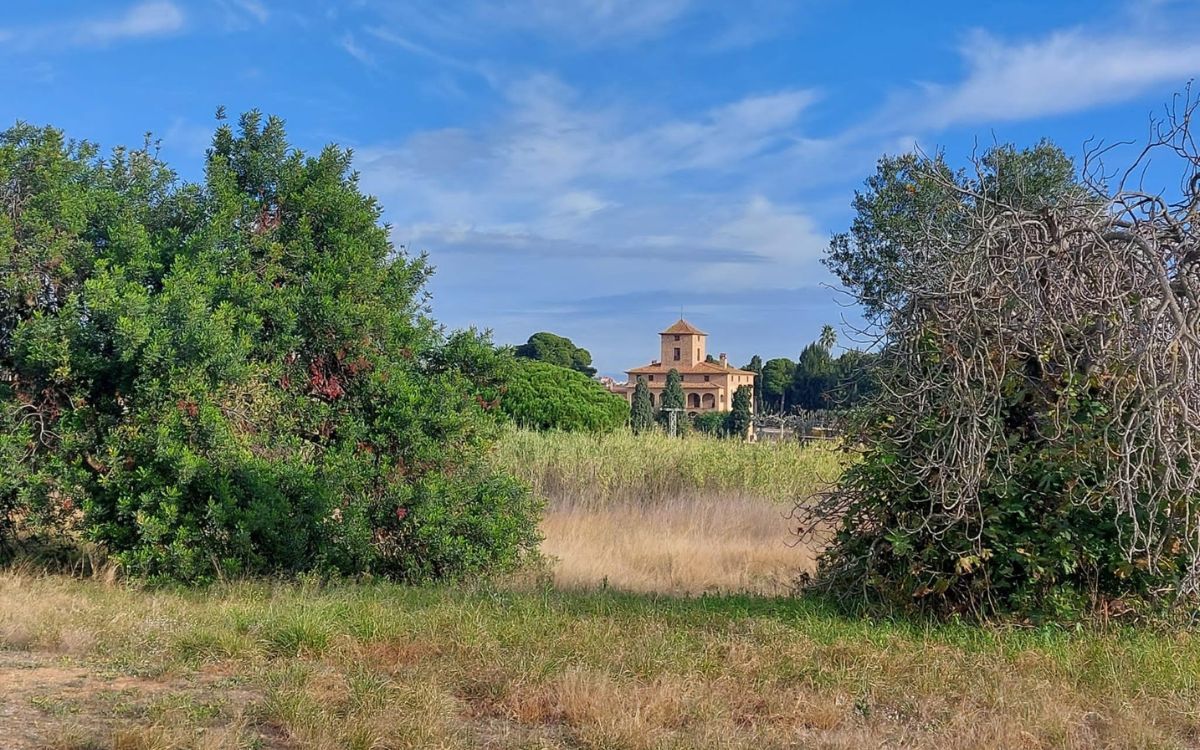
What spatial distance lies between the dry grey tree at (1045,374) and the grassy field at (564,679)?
26.7 inches

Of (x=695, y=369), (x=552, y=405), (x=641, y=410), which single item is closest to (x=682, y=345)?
(x=695, y=369)

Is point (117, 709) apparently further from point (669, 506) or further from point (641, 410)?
point (641, 410)

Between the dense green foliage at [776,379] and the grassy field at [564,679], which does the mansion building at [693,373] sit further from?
the grassy field at [564,679]

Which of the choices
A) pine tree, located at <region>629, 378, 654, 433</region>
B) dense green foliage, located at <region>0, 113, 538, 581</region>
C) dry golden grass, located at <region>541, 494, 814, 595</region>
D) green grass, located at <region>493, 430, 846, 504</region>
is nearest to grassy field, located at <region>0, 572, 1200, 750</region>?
dense green foliage, located at <region>0, 113, 538, 581</region>

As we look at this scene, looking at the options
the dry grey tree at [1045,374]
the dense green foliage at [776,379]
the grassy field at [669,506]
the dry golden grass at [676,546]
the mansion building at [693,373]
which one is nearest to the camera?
the dry grey tree at [1045,374]

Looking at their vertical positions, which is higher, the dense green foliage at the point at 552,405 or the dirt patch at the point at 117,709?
the dense green foliage at the point at 552,405

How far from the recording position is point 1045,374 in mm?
6270

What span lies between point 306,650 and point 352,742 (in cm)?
169

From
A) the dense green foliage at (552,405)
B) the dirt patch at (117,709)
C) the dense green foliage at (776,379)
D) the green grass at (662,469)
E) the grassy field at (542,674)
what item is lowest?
the dirt patch at (117,709)

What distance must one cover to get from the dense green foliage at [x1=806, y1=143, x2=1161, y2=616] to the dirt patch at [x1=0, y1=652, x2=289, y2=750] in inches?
157

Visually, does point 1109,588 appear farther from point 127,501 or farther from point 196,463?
point 127,501

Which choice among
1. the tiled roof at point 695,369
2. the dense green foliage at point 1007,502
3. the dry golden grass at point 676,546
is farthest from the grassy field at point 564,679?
the tiled roof at point 695,369

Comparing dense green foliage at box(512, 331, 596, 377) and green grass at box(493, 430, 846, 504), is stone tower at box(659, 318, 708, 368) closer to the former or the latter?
dense green foliage at box(512, 331, 596, 377)

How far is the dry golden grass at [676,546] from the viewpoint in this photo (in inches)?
380
